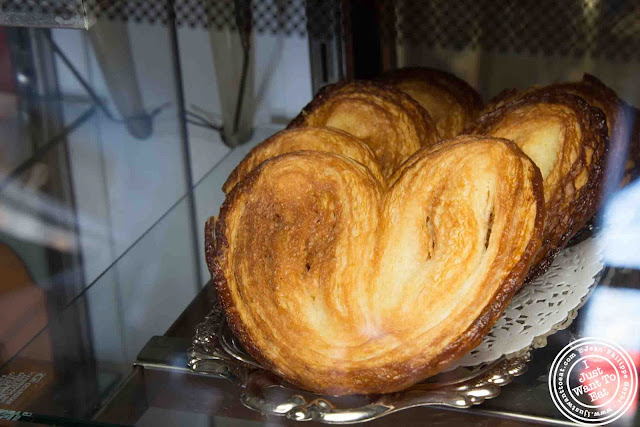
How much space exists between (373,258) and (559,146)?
0.76ft

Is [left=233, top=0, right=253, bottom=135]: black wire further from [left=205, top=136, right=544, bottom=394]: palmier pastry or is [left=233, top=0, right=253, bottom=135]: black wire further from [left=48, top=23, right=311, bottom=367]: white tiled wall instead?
[left=205, top=136, right=544, bottom=394]: palmier pastry

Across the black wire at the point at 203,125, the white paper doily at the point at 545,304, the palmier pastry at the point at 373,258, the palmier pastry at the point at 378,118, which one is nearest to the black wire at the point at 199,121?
the black wire at the point at 203,125

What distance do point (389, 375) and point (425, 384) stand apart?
5 cm

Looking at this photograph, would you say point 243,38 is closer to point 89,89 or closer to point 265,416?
point 89,89

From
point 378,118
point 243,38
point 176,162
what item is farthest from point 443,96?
point 176,162

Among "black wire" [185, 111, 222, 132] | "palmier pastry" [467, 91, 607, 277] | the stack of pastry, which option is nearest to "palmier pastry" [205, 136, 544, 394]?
the stack of pastry

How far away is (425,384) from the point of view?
0.69 metres

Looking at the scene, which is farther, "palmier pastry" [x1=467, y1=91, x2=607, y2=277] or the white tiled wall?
the white tiled wall

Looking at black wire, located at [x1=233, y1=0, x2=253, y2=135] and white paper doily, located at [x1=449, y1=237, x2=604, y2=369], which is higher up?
black wire, located at [x1=233, y1=0, x2=253, y2=135]

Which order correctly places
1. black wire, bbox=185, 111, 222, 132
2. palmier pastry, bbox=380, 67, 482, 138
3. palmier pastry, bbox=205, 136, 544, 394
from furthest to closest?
black wire, bbox=185, 111, 222, 132, palmier pastry, bbox=380, 67, 482, 138, palmier pastry, bbox=205, 136, 544, 394

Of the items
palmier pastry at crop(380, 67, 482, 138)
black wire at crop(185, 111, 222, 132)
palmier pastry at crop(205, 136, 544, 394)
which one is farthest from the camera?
black wire at crop(185, 111, 222, 132)

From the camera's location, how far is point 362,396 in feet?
2.23

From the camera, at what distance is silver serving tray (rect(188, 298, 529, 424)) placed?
67 centimetres

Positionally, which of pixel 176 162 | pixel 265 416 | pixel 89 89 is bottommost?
pixel 265 416
